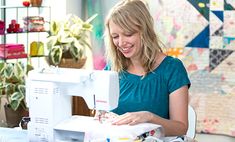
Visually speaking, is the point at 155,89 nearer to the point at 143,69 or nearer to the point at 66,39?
the point at 143,69

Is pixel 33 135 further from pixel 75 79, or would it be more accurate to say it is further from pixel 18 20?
pixel 18 20

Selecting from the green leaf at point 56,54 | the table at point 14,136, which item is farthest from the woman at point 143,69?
the green leaf at point 56,54

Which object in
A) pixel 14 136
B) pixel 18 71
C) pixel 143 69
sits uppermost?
pixel 143 69

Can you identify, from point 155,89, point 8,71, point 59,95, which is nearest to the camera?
point 59,95

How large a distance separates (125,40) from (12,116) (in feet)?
5.55

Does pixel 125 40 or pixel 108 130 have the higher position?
pixel 125 40

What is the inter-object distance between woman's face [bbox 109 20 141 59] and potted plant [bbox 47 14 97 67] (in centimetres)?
170

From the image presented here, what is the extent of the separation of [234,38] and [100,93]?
2.08 metres

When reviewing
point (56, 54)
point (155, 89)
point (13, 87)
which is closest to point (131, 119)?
point (155, 89)

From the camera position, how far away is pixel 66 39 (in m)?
3.78

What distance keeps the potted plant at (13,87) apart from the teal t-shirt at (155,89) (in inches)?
55.8

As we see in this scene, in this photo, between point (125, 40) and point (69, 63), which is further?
point (69, 63)

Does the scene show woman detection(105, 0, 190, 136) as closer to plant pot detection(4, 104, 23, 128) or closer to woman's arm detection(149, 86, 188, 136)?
woman's arm detection(149, 86, 188, 136)

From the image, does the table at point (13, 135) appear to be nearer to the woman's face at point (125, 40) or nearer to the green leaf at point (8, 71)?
the woman's face at point (125, 40)
